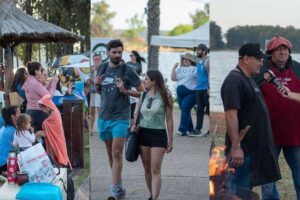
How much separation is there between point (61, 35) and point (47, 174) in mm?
1090

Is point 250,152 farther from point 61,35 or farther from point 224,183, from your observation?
point 61,35

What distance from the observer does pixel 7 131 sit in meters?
5.41

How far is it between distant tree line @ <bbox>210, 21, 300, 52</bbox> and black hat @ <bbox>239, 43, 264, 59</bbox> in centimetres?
3

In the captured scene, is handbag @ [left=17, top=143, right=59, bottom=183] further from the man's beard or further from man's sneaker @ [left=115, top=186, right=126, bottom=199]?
the man's beard

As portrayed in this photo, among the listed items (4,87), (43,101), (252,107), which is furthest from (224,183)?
(4,87)

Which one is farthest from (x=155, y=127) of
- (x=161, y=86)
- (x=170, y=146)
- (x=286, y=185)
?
(x=286, y=185)

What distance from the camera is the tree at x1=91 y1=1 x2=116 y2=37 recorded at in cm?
444

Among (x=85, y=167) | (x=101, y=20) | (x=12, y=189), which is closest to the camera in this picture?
(x=101, y=20)

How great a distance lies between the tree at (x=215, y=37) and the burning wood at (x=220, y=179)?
599mm

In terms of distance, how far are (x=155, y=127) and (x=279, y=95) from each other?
892 mm

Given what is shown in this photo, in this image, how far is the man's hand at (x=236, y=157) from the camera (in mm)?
4312

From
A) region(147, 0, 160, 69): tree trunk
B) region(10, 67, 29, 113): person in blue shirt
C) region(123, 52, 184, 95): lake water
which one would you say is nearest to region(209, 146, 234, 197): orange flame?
region(123, 52, 184, 95): lake water

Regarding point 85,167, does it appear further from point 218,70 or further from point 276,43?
point 276,43

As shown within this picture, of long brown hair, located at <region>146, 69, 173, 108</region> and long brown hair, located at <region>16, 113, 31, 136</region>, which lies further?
long brown hair, located at <region>16, 113, 31, 136</region>
